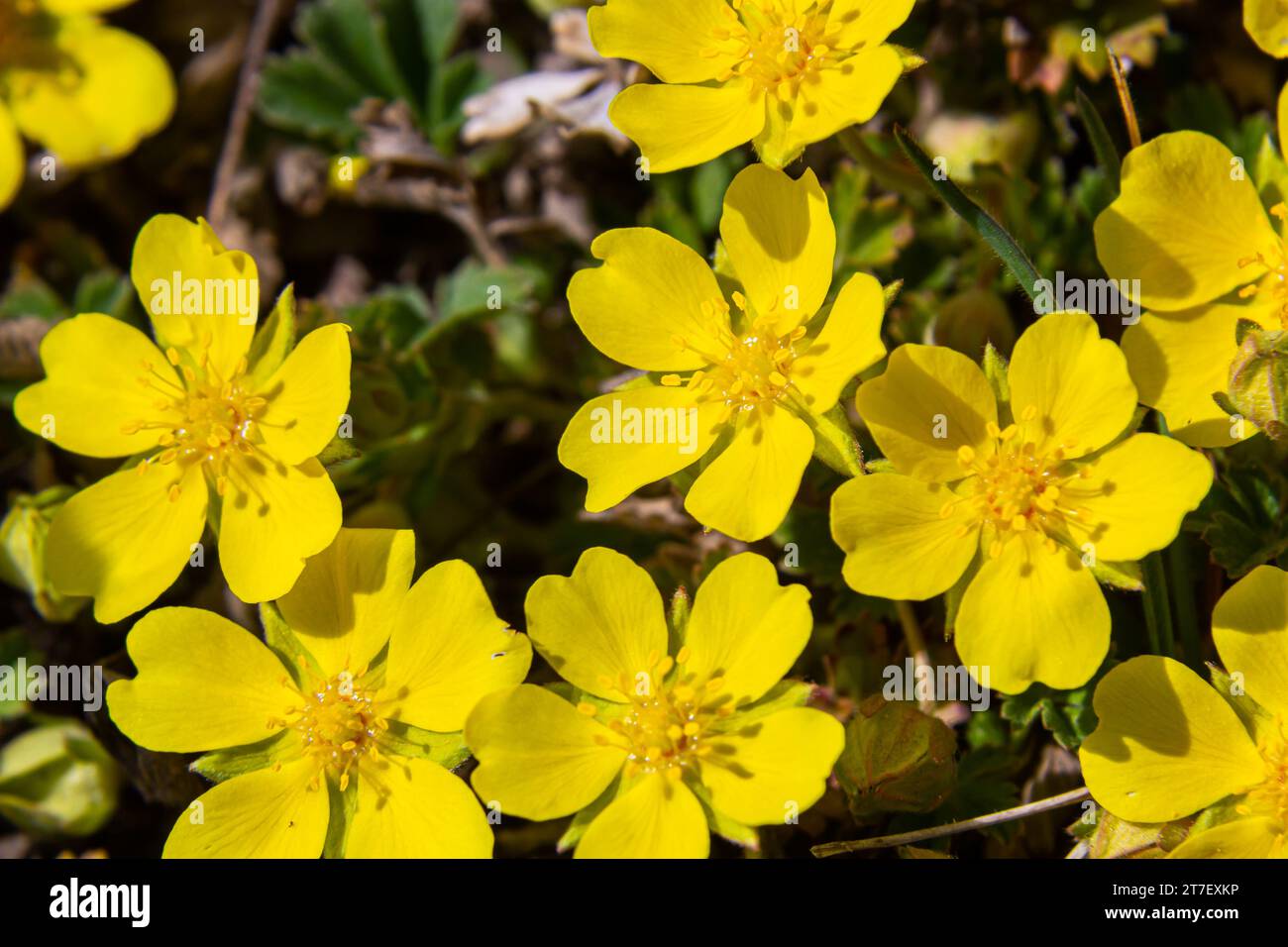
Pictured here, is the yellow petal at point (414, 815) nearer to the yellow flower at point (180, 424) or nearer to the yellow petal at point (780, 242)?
the yellow flower at point (180, 424)

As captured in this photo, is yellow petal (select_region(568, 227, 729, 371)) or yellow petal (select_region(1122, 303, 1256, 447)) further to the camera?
yellow petal (select_region(568, 227, 729, 371))

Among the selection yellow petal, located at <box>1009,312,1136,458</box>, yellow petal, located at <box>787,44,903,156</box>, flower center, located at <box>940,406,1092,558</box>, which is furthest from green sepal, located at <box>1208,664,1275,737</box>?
yellow petal, located at <box>787,44,903,156</box>

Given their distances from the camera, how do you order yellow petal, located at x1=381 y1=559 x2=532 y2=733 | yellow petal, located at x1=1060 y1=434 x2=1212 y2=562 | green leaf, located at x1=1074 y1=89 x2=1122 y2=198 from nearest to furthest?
yellow petal, located at x1=1060 y1=434 x2=1212 y2=562, yellow petal, located at x1=381 y1=559 x2=532 y2=733, green leaf, located at x1=1074 y1=89 x2=1122 y2=198

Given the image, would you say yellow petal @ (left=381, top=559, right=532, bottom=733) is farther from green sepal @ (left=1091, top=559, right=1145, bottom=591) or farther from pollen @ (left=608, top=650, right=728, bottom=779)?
green sepal @ (left=1091, top=559, right=1145, bottom=591)

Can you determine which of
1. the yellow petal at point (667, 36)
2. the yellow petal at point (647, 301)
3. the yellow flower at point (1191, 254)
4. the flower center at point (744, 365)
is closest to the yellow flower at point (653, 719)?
the flower center at point (744, 365)

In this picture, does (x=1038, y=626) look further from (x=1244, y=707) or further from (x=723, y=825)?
(x=723, y=825)
